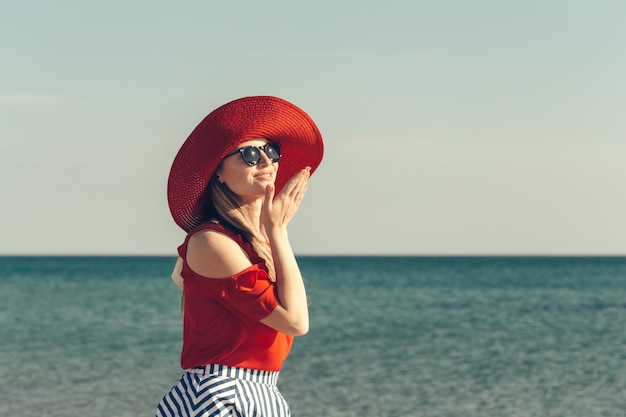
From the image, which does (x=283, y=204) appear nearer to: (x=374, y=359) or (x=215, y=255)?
(x=215, y=255)

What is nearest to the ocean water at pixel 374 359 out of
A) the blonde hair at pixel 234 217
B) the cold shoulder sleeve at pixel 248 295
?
the blonde hair at pixel 234 217

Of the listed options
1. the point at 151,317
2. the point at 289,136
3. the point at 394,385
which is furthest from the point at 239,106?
the point at 151,317

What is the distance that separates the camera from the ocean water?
14797 millimetres

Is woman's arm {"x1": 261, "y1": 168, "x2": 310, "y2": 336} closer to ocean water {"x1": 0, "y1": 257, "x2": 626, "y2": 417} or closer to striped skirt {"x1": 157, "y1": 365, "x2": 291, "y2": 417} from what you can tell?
striped skirt {"x1": 157, "y1": 365, "x2": 291, "y2": 417}

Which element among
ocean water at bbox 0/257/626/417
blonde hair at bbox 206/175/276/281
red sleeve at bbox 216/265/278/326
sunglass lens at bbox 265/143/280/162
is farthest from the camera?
ocean water at bbox 0/257/626/417

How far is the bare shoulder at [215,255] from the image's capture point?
352 centimetres

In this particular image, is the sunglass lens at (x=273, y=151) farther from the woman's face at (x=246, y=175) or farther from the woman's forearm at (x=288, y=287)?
the woman's forearm at (x=288, y=287)

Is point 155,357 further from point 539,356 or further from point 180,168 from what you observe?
point 180,168

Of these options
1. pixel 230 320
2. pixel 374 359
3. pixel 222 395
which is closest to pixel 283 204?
pixel 230 320

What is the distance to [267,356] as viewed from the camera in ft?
11.9

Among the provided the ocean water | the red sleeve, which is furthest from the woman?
the ocean water

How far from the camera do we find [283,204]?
356 centimetres

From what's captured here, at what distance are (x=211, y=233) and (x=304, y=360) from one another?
16128 millimetres

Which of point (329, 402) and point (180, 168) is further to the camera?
point (329, 402)
